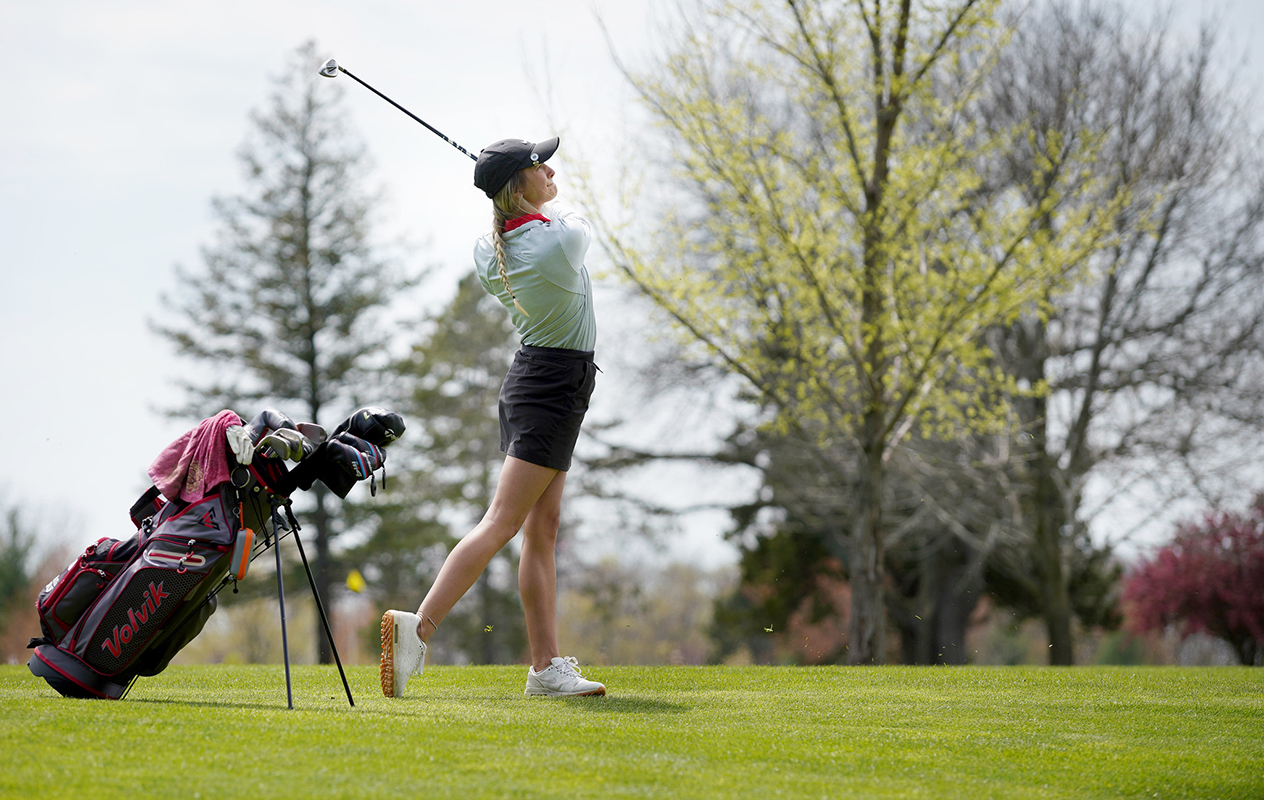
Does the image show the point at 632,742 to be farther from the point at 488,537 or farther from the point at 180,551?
the point at 180,551

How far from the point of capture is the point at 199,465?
3266mm

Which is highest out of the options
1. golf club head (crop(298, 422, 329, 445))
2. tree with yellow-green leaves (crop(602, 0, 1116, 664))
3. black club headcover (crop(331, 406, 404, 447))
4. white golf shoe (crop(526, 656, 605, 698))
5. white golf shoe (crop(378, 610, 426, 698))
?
tree with yellow-green leaves (crop(602, 0, 1116, 664))

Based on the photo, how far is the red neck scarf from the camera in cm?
367

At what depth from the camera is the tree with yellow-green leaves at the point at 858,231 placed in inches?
316

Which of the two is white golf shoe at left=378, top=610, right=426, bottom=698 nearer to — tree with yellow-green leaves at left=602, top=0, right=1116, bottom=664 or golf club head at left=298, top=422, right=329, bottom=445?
golf club head at left=298, top=422, right=329, bottom=445

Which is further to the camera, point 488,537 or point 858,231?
point 858,231

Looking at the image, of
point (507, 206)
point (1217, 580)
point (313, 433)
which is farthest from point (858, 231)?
point (1217, 580)

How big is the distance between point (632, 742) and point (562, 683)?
3.37 ft

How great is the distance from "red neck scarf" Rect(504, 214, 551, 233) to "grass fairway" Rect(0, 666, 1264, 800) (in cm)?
156

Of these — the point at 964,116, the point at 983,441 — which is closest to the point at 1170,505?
the point at 983,441

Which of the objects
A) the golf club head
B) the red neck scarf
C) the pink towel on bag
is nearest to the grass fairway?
the pink towel on bag

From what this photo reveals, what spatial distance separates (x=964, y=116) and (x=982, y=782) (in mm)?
11314

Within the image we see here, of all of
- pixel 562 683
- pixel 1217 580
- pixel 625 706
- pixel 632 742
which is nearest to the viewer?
pixel 632 742

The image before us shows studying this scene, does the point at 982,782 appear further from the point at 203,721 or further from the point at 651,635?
the point at 651,635
